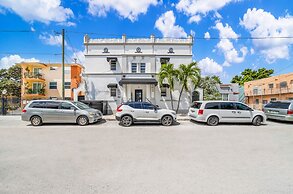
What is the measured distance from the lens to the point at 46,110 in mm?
10078

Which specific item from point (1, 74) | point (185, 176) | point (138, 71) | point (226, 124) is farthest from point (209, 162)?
point (1, 74)

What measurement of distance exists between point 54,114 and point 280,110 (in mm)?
16087

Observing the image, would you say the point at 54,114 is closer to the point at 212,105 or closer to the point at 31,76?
the point at 212,105

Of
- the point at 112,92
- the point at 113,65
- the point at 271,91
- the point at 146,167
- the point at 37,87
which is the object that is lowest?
the point at 146,167

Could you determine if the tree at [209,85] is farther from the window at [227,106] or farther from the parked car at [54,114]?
the parked car at [54,114]

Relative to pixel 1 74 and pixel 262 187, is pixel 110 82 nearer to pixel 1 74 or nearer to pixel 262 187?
pixel 262 187

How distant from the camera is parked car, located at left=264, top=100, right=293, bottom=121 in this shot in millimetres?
10552

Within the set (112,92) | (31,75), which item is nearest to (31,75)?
(31,75)

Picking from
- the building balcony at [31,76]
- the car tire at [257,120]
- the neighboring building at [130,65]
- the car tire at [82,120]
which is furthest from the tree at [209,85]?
the building balcony at [31,76]

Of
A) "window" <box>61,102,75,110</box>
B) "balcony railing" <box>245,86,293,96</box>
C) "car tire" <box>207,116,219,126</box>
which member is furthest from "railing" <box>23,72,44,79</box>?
"balcony railing" <box>245,86,293,96</box>

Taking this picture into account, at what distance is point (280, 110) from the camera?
432 inches

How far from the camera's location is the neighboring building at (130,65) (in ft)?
60.4

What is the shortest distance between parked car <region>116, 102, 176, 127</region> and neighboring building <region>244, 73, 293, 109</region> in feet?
83.5

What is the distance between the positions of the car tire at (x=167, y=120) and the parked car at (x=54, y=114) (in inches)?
193
